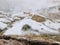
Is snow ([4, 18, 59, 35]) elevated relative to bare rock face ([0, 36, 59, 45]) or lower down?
lower down

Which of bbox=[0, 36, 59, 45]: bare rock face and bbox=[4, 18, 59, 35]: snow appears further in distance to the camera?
bbox=[4, 18, 59, 35]: snow

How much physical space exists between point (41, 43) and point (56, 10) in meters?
6.88

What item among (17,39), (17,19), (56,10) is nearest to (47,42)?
(17,39)

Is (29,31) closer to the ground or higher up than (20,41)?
closer to the ground

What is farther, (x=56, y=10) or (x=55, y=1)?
(x=55, y=1)

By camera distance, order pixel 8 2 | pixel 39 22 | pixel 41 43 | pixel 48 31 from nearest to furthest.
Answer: pixel 41 43
pixel 48 31
pixel 39 22
pixel 8 2

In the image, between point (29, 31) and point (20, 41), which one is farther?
point (29, 31)

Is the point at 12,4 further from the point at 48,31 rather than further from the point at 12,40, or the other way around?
the point at 12,40

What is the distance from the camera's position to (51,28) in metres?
5.91

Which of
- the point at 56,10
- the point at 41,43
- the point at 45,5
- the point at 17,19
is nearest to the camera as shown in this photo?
the point at 41,43

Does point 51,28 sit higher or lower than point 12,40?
lower

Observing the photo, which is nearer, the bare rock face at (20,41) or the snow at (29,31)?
the bare rock face at (20,41)

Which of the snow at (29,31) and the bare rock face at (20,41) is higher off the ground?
the bare rock face at (20,41)

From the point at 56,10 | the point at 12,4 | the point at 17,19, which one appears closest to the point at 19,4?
the point at 12,4
